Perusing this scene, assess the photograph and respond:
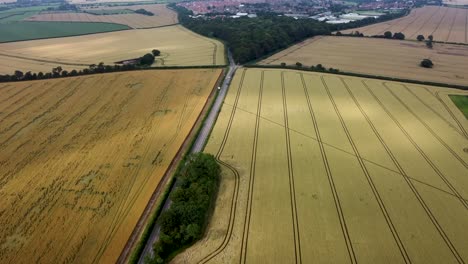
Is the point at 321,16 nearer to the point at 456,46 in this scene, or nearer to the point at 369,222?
the point at 456,46

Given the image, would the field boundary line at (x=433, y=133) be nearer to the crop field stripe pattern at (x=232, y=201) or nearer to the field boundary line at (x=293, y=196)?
the field boundary line at (x=293, y=196)

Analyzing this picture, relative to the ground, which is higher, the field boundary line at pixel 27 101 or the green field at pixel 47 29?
the field boundary line at pixel 27 101

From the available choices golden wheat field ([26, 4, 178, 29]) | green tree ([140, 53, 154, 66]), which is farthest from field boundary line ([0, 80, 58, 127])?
golden wheat field ([26, 4, 178, 29])

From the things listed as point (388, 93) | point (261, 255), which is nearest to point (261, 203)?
point (261, 255)

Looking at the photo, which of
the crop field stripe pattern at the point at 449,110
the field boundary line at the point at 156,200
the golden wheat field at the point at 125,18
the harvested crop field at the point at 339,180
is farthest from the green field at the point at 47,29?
the crop field stripe pattern at the point at 449,110

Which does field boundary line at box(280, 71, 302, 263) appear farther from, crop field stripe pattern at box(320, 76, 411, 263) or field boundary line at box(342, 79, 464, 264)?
field boundary line at box(342, 79, 464, 264)

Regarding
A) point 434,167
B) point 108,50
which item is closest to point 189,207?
point 434,167
